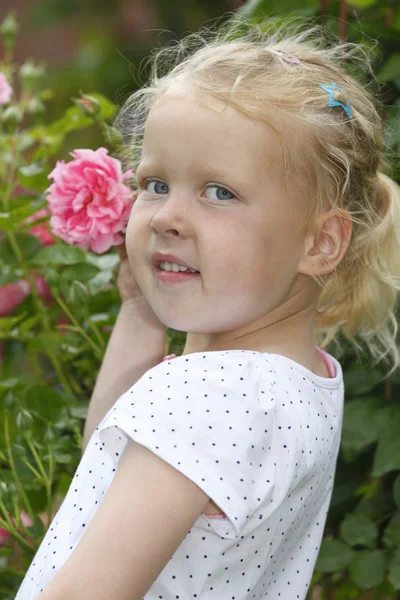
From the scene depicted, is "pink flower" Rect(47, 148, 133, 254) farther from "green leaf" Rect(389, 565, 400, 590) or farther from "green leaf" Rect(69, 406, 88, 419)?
"green leaf" Rect(389, 565, 400, 590)

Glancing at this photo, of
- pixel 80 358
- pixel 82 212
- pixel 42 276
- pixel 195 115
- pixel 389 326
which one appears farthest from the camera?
→ pixel 42 276

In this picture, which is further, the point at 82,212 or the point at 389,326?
the point at 389,326

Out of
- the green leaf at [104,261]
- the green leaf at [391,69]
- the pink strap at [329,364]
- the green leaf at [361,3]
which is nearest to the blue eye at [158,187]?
the pink strap at [329,364]

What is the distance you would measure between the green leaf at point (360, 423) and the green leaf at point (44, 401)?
0.45m

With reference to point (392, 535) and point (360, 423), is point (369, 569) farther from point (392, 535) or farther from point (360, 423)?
point (360, 423)

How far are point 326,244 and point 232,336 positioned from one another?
16cm

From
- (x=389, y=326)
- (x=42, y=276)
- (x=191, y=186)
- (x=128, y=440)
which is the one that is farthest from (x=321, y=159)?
(x=42, y=276)

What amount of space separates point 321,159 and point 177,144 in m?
0.17

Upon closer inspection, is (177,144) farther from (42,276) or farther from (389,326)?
(42,276)

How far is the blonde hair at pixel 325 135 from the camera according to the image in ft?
3.37

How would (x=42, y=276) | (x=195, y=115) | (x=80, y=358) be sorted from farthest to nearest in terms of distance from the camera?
(x=42, y=276) < (x=80, y=358) < (x=195, y=115)

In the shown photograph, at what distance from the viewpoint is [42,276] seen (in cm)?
183

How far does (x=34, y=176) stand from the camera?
1510 millimetres

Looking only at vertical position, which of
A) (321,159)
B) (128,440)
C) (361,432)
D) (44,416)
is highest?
(321,159)
